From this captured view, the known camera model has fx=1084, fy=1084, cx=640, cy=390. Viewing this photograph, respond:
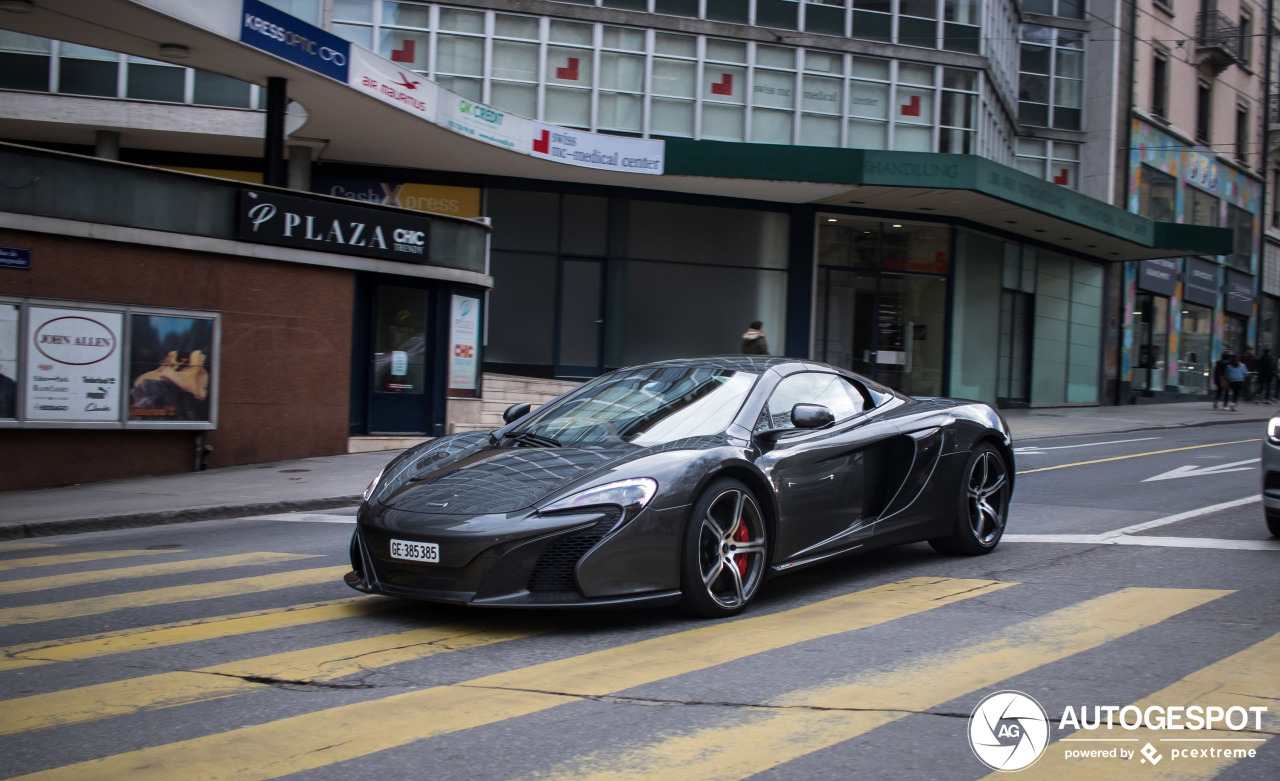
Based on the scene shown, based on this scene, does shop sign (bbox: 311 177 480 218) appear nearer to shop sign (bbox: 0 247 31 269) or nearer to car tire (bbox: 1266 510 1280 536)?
shop sign (bbox: 0 247 31 269)

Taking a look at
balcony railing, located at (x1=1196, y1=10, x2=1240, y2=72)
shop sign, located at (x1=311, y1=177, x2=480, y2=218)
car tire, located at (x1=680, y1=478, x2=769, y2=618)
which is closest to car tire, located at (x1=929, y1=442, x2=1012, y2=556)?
car tire, located at (x1=680, y1=478, x2=769, y2=618)

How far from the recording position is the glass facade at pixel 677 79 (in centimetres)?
2316

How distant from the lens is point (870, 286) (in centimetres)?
2644

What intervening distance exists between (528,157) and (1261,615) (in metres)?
17.6

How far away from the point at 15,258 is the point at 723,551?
32.4 ft

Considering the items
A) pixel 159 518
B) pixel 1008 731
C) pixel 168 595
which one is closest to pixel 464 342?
pixel 159 518

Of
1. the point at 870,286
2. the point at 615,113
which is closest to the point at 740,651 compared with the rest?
the point at 615,113

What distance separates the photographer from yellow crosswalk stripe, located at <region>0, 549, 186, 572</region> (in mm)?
7598

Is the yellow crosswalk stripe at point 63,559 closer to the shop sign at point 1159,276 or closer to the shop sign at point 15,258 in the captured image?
the shop sign at point 15,258

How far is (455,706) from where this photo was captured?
160 inches

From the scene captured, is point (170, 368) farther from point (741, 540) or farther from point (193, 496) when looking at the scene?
point (741, 540)

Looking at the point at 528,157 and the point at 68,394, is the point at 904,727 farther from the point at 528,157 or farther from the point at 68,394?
the point at 528,157

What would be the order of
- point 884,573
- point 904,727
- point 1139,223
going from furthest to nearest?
point 1139,223 → point 884,573 → point 904,727

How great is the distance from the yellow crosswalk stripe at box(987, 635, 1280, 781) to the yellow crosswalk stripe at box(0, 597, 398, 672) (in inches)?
138
